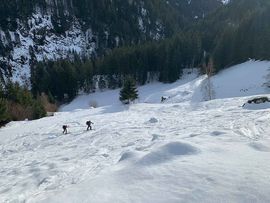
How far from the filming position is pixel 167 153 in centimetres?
1424

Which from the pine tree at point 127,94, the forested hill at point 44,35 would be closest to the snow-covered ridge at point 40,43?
the forested hill at point 44,35

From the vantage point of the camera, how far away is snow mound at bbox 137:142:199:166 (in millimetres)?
13547

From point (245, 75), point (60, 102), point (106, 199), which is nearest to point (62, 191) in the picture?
point (106, 199)

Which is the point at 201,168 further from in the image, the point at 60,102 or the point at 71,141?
the point at 60,102

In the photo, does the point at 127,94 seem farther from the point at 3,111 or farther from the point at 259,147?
the point at 259,147

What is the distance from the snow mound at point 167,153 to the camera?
13.5m

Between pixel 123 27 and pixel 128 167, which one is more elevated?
pixel 123 27

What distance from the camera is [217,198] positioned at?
9.40 m

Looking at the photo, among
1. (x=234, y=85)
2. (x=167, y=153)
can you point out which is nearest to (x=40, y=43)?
(x=234, y=85)

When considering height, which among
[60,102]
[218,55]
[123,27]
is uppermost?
[123,27]

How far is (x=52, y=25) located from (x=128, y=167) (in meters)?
182

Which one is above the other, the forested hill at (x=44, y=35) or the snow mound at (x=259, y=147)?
the forested hill at (x=44, y=35)

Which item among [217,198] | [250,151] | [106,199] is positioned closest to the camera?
[217,198]

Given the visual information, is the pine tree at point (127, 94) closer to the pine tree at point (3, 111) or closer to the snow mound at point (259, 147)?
the pine tree at point (3, 111)
